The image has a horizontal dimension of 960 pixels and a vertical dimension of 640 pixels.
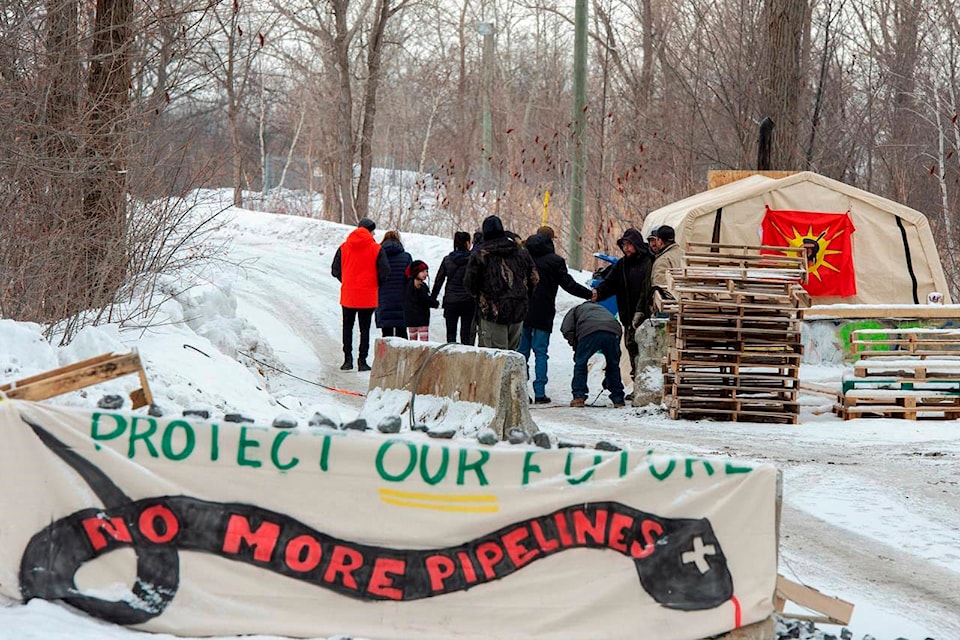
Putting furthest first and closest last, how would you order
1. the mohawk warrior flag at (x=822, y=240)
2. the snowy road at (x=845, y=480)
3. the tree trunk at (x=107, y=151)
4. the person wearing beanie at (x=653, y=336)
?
the mohawk warrior flag at (x=822, y=240), the person wearing beanie at (x=653, y=336), the tree trunk at (x=107, y=151), the snowy road at (x=845, y=480)

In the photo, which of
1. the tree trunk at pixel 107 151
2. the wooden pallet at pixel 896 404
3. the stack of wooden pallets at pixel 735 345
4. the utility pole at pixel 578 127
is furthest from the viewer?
the utility pole at pixel 578 127

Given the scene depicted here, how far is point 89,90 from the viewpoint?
12594mm

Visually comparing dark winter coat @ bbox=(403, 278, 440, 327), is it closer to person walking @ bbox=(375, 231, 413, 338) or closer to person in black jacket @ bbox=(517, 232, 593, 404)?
person walking @ bbox=(375, 231, 413, 338)

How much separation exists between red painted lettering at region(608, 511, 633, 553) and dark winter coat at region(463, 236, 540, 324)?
7860mm

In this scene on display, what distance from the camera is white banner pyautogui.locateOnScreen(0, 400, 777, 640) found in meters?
5.10

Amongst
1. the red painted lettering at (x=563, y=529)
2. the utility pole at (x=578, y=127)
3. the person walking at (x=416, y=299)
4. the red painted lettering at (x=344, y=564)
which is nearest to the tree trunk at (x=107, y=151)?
the person walking at (x=416, y=299)

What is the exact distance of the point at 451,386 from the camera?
1029 centimetres

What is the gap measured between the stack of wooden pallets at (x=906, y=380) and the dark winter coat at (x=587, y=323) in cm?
267

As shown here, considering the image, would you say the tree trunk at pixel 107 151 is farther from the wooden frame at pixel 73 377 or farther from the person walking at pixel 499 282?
the wooden frame at pixel 73 377

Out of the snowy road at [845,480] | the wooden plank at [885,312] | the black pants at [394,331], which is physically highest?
the wooden plank at [885,312]

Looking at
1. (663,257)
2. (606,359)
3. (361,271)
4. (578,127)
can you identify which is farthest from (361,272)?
(578,127)

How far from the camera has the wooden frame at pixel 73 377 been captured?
18.1 ft

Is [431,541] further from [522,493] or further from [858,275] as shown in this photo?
[858,275]

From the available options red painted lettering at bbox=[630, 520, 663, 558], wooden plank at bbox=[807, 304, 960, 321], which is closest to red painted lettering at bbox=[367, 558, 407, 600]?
red painted lettering at bbox=[630, 520, 663, 558]
